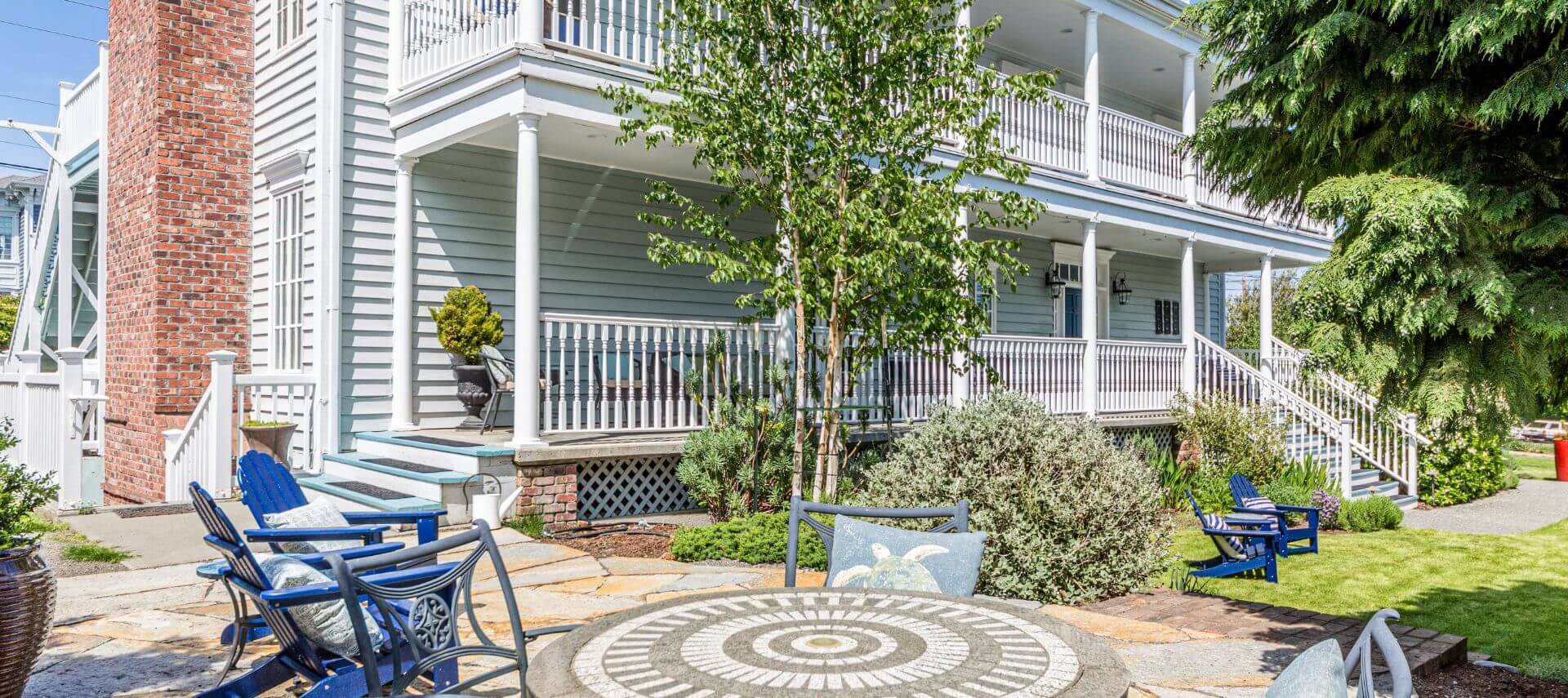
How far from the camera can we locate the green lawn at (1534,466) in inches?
632

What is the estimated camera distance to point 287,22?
10.1 m

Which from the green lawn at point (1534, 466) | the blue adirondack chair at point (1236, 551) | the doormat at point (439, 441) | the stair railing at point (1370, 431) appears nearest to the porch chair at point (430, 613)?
the doormat at point (439, 441)

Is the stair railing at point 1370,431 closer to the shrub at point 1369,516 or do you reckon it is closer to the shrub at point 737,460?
the shrub at point 1369,516

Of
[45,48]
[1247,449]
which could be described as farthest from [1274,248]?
[45,48]

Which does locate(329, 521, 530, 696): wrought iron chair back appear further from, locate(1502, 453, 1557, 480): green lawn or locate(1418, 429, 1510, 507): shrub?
locate(1502, 453, 1557, 480): green lawn

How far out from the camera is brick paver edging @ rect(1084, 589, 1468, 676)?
15.1ft

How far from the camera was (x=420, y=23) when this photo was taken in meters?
9.43

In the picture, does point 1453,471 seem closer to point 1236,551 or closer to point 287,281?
point 1236,551

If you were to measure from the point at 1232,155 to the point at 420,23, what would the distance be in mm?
7713

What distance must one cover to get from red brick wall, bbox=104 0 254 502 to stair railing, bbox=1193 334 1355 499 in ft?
→ 39.4

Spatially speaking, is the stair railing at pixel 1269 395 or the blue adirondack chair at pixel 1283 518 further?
the stair railing at pixel 1269 395

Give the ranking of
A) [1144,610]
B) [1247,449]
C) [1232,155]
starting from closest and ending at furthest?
1. [1232,155]
2. [1144,610]
3. [1247,449]

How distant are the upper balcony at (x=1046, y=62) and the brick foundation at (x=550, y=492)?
3376 millimetres

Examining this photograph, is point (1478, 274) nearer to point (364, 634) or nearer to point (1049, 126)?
point (364, 634)
